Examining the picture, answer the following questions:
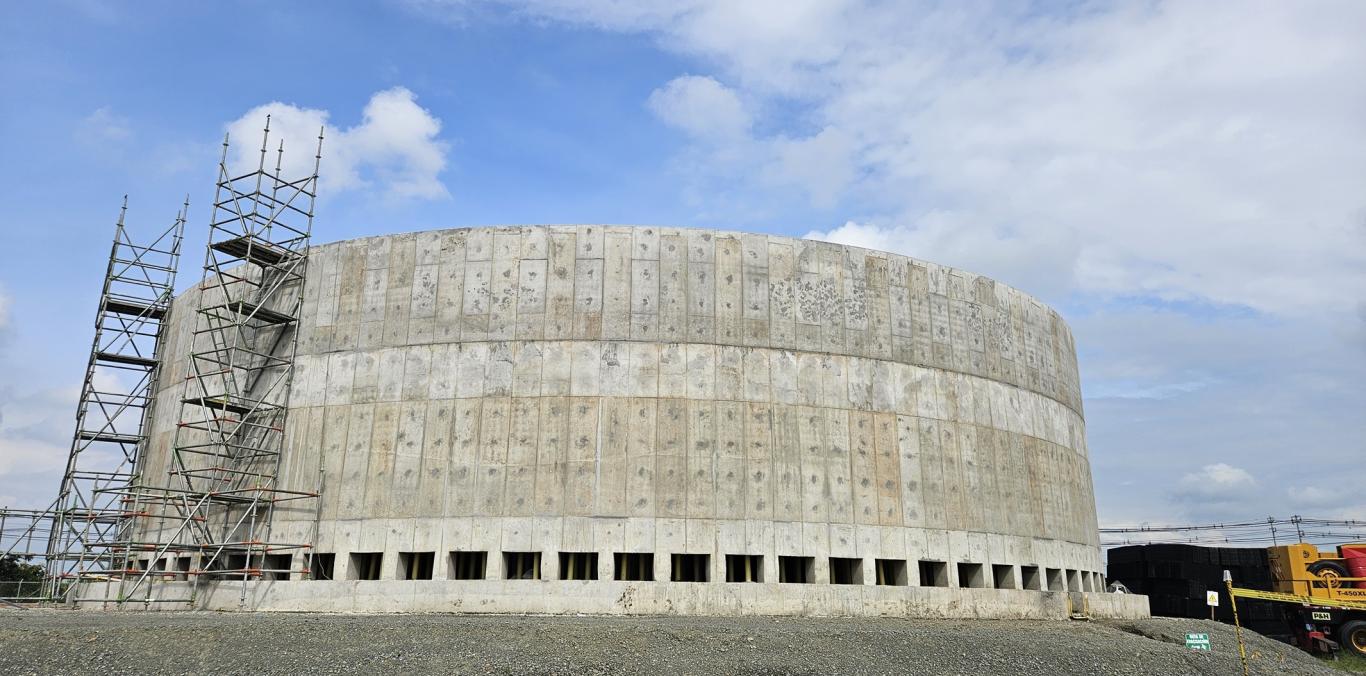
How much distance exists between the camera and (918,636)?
1995 centimetres

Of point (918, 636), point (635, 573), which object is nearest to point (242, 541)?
point (635, 573)

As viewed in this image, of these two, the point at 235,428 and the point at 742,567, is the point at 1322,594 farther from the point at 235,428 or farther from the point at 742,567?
the point at 235,428

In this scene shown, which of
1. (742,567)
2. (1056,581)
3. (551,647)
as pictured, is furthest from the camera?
(1056,581)

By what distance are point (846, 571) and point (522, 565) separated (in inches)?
331

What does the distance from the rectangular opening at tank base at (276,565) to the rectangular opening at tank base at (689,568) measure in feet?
31.8

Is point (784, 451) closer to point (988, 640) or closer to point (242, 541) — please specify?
point (988, 640)

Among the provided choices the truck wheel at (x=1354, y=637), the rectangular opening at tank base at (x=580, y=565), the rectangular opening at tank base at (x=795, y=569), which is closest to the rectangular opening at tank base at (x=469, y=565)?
the rectangular opening at tank base at (x=580, y=565)

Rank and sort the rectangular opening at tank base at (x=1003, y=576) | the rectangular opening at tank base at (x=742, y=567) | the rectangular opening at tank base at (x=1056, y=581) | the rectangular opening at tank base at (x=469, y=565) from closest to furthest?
the rectangular opening at tank base at (x=469, y=565), the rectangular opening at tank base at (x=742, y=567), the rectangular opening at tank base at (x=1003, y=576), the rectangular opening at tank base at (x=1056, y=581)

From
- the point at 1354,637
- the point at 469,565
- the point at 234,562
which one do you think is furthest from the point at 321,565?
the point at 1354,637

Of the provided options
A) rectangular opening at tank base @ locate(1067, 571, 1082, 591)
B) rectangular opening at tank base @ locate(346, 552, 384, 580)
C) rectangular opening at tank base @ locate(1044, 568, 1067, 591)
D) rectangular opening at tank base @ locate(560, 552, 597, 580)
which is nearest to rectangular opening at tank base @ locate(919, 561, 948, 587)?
rectangular opening at tank base @ locate(1044, 568, 1067, 591)

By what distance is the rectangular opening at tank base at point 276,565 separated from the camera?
2495 centimetres

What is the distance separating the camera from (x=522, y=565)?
24547 millimetres

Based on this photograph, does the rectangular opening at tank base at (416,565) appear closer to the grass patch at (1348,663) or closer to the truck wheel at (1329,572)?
the grass patch at (1348,663)

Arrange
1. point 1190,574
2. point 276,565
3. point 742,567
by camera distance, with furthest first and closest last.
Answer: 1. point 1190,574
2. point 276,565
3. point 742,567
